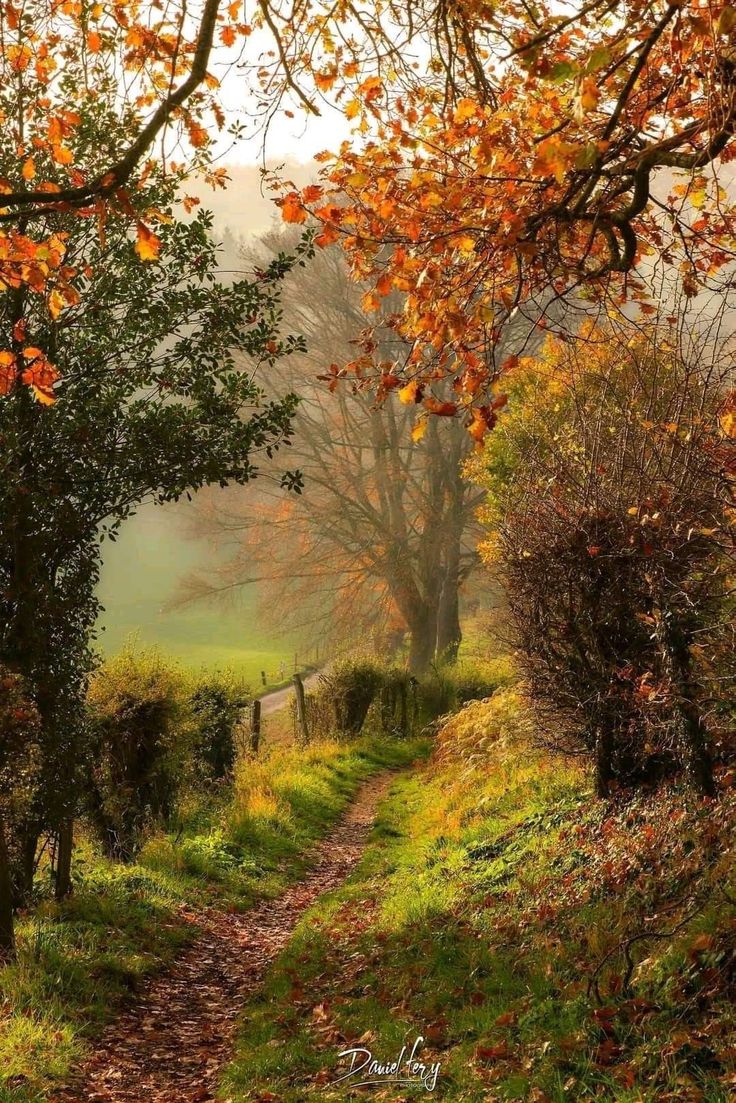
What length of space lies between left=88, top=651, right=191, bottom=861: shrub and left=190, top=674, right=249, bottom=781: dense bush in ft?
6.78

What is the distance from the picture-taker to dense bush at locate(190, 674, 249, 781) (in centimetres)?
1334

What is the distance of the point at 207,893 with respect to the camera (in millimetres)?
9414

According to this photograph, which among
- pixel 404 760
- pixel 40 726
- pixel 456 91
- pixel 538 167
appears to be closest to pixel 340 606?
pixel 404 760

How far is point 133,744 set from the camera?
1046cm

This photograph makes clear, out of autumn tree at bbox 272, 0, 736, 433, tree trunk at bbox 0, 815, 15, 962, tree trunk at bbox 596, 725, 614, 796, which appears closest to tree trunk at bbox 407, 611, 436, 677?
tree trunk at bbox 596, 725, 614, 796

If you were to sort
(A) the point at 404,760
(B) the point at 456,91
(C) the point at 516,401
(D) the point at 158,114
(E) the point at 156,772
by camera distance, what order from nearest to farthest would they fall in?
(D) the point at 158,114
(B) the point at 456,91
(E) the point at 156,772
(C) the point at 516,401
(A) the point at 404,760

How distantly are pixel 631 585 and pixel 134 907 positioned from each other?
18.1 feet

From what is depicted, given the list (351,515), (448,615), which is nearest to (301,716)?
(351,515)

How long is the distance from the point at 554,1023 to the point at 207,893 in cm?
526

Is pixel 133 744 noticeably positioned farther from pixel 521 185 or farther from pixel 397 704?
pixel 397 704

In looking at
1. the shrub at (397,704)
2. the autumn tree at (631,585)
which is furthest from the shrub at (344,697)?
the autumn tree at (631,585)

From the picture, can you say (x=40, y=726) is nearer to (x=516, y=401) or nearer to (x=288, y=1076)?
(x=288, y=1076)

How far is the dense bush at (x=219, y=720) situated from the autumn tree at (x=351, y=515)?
11.7 m

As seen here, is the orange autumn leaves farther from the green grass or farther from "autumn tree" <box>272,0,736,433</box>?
the green grass
